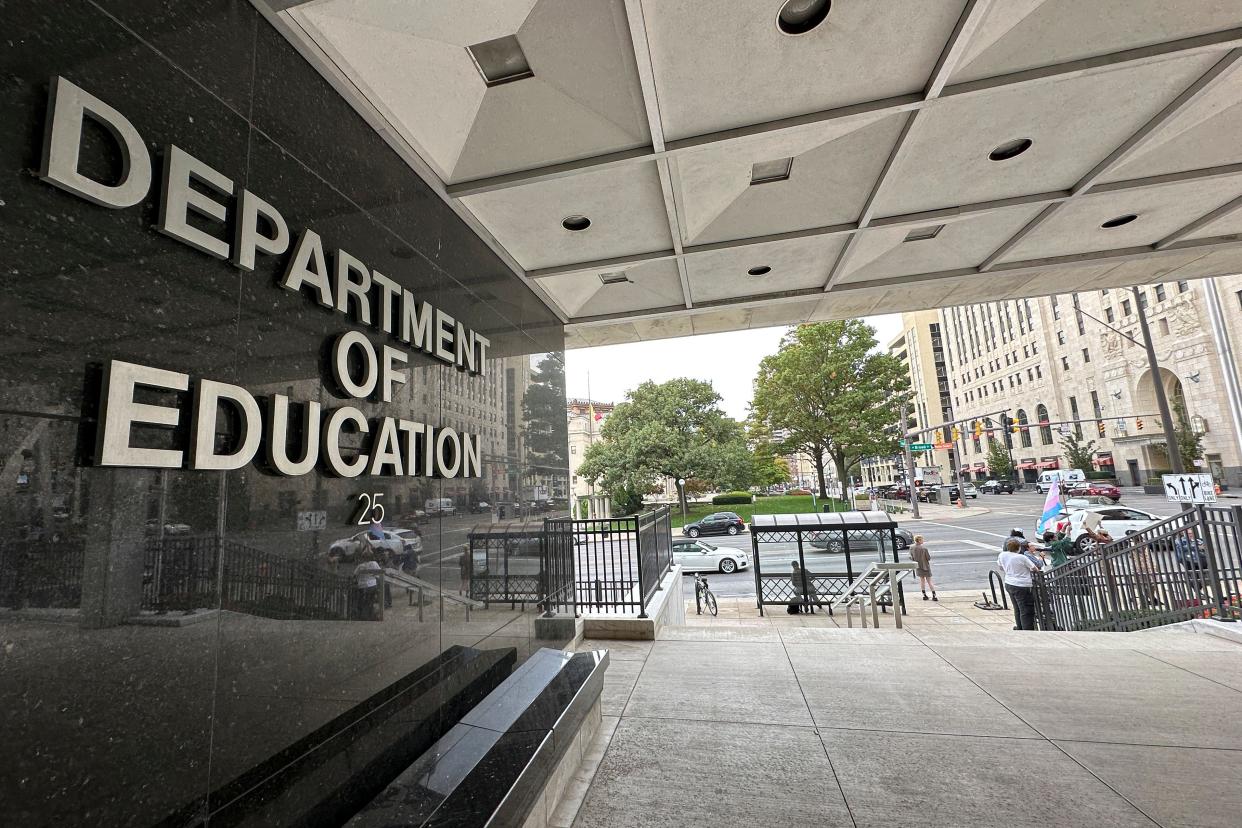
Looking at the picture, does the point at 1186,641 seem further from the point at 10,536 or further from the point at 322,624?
the point at 10,536

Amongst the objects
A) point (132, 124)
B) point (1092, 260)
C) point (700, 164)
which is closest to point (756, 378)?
point (1092, 260)

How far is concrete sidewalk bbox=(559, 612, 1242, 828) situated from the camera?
283cm

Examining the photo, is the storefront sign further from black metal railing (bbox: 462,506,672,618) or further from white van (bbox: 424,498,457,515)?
black metal railing (bbox: 462,506,672,618)

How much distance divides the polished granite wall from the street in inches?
431

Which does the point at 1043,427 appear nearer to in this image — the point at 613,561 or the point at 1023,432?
the point at 1023,432

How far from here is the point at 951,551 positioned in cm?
2000

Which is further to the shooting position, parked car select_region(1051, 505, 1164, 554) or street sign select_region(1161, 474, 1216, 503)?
parked car select_region(1051, 505, 1164, 554)

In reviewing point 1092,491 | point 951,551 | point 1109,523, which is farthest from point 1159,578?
point 1092,491

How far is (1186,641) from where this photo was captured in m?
5.52

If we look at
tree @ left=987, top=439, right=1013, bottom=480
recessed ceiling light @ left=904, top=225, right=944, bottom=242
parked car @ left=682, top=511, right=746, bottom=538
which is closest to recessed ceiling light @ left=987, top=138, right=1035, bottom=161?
recessed ceiling light @ left=904, top=225, right=944, bottom=242

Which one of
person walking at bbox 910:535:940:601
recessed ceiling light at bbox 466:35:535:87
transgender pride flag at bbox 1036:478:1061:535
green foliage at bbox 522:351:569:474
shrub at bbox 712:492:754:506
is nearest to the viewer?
recessed ceiling light at bbox 466:35:535:87

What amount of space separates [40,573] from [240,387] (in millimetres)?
839

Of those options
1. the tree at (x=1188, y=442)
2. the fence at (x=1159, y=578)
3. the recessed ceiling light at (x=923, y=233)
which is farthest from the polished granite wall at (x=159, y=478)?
the tree at (x=1188, y=442)

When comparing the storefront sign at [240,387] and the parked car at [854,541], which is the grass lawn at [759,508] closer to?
the parked car at [854,541]
